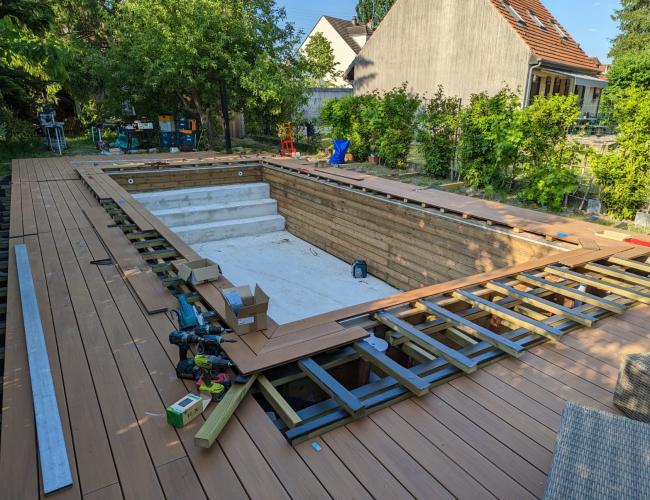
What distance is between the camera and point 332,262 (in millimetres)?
8094

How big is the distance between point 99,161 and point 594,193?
9621mm

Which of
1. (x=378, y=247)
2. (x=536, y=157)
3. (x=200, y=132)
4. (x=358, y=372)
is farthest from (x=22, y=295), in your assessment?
(x=200, y=132)

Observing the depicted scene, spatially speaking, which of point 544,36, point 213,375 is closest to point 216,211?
point 213,375

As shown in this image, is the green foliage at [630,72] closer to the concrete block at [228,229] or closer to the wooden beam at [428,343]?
the concrete block at [228,229]

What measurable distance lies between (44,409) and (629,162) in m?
6.50

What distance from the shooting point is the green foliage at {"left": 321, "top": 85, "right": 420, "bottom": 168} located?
8961mm

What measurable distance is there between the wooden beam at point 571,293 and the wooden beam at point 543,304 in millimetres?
168

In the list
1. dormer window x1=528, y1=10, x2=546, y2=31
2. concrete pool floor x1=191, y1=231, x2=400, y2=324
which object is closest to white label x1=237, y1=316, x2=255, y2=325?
concrete pool floor x1=191, y1=231, x2=400, y2=324

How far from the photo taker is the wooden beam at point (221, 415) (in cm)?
192

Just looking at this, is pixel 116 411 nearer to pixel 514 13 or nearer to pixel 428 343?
pixel 428 343

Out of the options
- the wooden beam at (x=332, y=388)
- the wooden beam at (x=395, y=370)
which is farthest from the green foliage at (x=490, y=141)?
the wooden beam at (x=332, y=388)

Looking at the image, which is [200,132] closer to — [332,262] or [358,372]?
[332,262]

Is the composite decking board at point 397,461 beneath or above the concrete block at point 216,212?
above

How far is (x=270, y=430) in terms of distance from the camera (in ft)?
6.76
